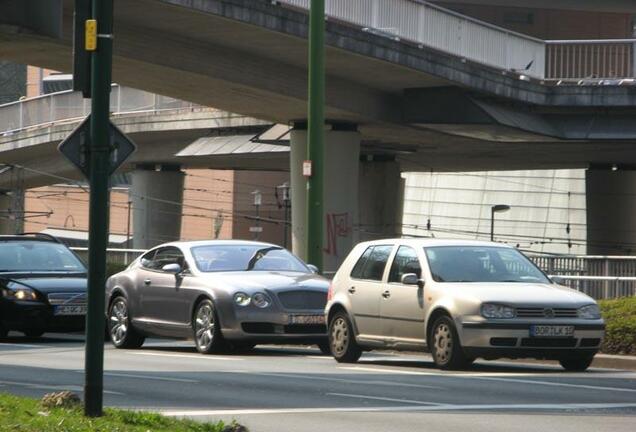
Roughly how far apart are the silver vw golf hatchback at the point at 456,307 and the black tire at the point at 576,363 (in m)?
0.01

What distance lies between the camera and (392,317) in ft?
60.2

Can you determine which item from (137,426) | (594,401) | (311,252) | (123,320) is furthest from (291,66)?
(137,426)

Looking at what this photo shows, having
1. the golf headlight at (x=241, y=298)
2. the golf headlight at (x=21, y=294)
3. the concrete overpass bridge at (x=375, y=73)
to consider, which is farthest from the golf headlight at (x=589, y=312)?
the concrete overpass bridge at (x=375, y=73)

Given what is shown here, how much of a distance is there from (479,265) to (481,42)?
1800 cm

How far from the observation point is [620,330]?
19.4m

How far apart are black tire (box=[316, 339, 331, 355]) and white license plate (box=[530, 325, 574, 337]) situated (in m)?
4.16

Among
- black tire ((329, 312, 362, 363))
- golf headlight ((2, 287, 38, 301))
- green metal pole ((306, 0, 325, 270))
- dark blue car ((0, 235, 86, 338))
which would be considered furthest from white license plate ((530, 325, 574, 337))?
golf headlight ((2, 287, 38, 301))

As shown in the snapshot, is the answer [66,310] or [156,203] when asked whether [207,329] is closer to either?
[66,310]

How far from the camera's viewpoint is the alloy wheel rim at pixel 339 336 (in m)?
19.0

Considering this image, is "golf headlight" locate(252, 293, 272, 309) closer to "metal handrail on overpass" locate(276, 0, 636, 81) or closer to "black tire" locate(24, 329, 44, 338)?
"black tire" locate(24, 329, 44, 338)

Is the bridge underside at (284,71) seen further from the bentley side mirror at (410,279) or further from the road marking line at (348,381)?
the road marking line at (348,381)

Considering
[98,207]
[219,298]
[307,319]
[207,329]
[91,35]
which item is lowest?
[207,329]

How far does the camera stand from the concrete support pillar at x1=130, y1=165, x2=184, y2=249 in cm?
5538

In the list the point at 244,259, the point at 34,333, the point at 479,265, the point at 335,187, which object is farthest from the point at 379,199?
the point at 479,265
